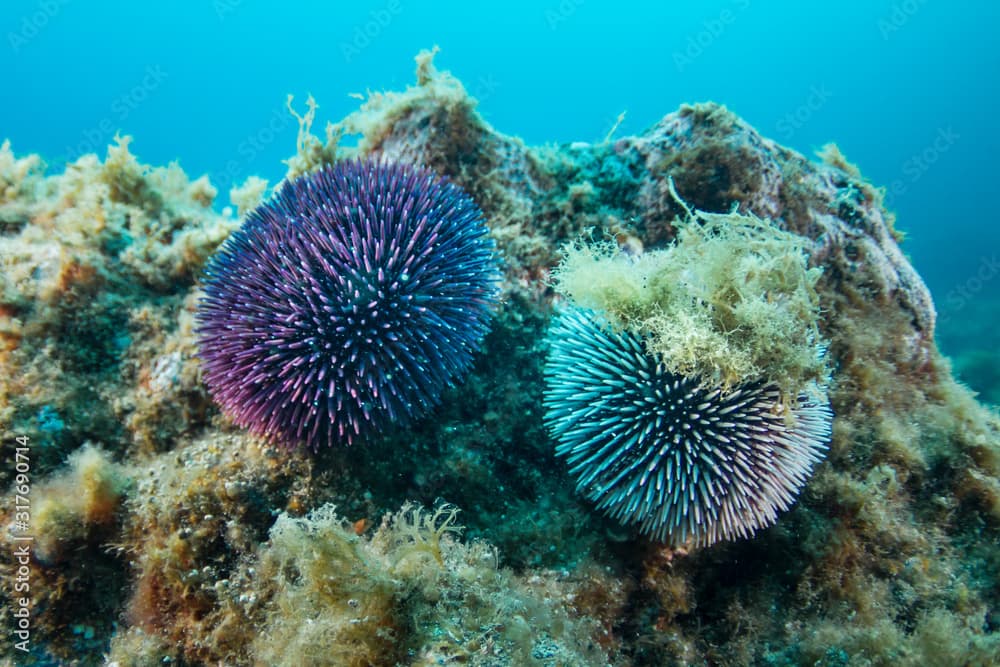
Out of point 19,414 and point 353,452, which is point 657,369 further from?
point 19,414

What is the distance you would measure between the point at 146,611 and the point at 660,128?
20.2ft

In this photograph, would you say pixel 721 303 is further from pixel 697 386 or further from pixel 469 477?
pixel 469 477

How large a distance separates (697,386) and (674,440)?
40cm

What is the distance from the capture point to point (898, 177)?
62906 mm

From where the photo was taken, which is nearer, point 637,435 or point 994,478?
point 637,435

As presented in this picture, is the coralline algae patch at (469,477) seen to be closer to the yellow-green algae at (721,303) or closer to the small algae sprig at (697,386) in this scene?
the small algae sprig at (697,386)

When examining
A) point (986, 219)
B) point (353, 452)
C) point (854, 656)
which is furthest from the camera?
point (986, 219)

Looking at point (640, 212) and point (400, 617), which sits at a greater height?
point (640, 212)

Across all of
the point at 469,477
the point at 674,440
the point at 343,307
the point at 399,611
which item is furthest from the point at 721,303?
the point at 399,611

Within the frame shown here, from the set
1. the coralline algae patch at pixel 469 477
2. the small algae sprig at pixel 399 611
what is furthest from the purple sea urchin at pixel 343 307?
the small algae sprig at pixel 399 611

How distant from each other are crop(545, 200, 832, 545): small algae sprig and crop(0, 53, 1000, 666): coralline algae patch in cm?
69

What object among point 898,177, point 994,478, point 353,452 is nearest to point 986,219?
point 898,177

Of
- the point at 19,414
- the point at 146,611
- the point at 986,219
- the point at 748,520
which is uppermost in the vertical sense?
the point at 986,219

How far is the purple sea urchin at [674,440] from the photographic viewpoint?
11.3 ft
